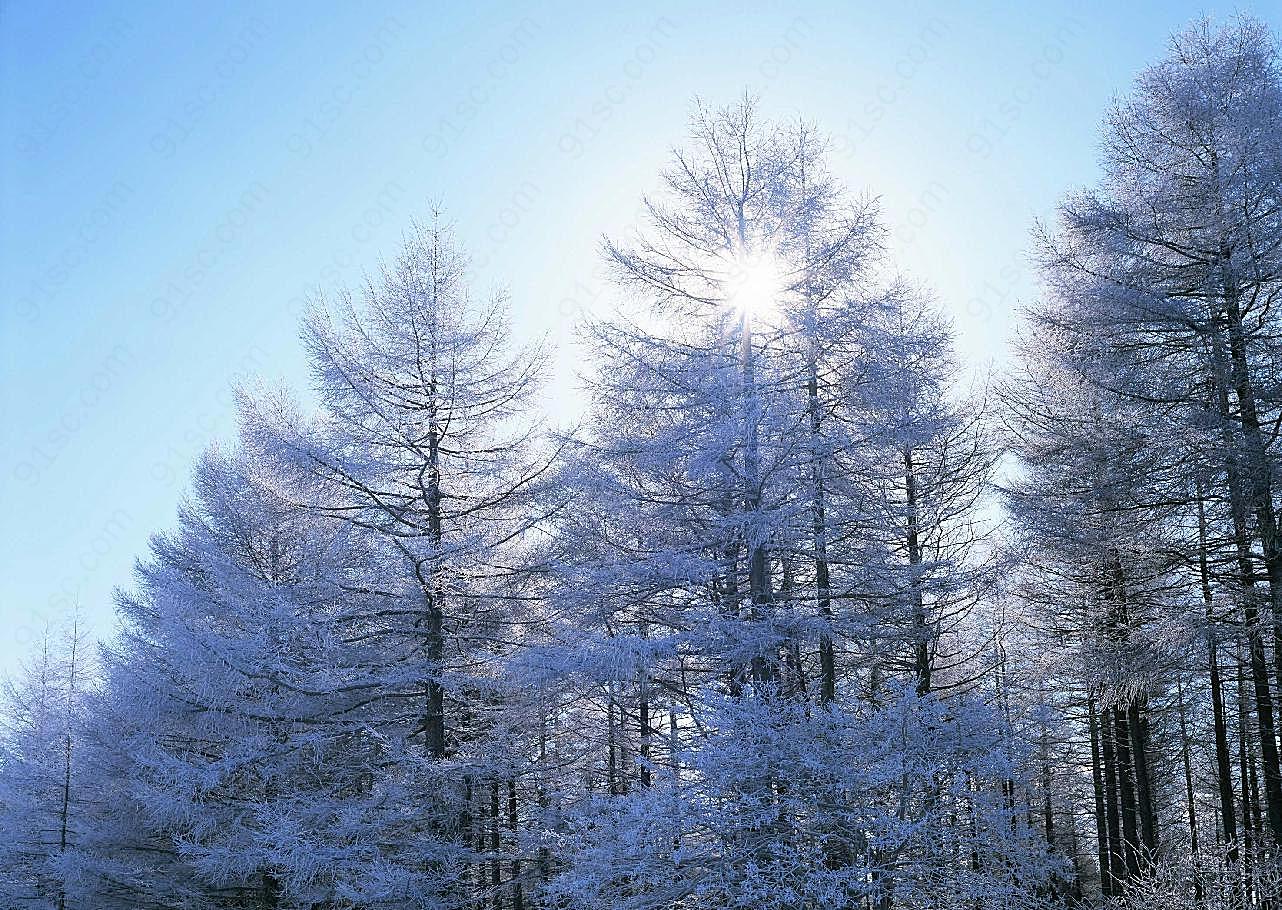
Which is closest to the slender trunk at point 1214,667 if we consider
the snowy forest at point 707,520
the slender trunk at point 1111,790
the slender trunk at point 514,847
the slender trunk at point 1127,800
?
the snowy forest at point 707,520

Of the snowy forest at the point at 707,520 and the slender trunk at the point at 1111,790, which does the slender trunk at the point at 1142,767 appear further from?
the slender trunk at the point at 1111,790

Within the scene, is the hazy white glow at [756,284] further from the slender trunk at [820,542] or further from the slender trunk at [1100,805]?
the slender trunk at [1100,805]

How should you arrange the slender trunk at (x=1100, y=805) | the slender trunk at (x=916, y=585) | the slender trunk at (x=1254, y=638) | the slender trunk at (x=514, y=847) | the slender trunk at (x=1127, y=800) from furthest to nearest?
the slender trunk at (x=1100, y=805) < the slender trunk at (x=1127, y=800) < the slender trunk at (x=916, y=585) < the slender trunk at (x=514, y=847) < the slender trunk at (x=1254, y=638)

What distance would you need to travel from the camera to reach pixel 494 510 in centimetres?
1249

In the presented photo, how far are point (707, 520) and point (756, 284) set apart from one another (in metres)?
3.21

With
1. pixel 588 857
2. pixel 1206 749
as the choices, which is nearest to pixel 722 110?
pixel 588 857

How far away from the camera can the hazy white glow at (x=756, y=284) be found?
11578 mm

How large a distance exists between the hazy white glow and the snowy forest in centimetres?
4

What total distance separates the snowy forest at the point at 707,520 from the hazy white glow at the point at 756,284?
0.13 feet

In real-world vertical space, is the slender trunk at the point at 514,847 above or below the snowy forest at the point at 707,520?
below

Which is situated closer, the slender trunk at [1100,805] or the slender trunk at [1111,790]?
the slender trunk at [1111,790]

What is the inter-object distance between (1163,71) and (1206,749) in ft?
45.2

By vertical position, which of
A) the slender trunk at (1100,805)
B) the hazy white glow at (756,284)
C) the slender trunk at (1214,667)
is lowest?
the slender trunk at (1100,805)

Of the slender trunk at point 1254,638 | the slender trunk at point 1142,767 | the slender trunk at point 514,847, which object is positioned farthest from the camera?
the slender trunk at point 1142,767
